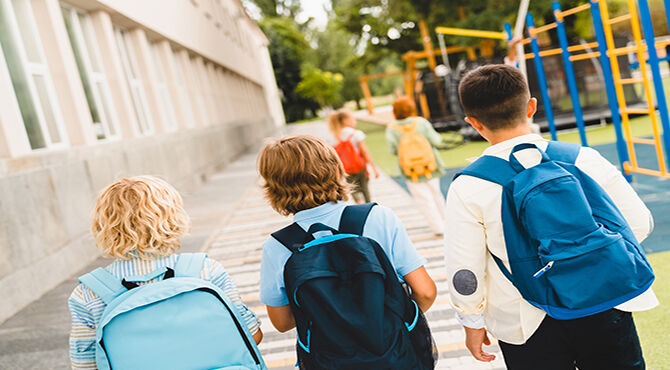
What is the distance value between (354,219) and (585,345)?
86 cm

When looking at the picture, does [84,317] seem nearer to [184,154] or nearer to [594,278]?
[594,278]

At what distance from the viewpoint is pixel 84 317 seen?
1.95 m

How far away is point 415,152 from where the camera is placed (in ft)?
19.7

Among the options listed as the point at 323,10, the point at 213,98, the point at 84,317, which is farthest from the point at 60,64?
the point at 323,10

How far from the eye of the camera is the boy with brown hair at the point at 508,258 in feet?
6.09

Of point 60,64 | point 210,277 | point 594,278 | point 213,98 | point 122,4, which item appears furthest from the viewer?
point 213,98

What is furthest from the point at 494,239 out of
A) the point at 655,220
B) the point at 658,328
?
the point at 655,220

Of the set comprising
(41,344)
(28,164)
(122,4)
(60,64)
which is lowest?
(41,344)

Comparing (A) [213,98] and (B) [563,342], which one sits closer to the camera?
(B) [563,342]

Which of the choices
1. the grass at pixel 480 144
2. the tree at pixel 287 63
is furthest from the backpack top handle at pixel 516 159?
the tree at pixel 287 63

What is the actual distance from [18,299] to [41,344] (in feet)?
3.94

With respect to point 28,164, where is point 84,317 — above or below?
below

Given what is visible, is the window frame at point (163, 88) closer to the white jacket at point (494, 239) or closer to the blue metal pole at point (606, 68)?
the blue metal pole at point (606, 68)

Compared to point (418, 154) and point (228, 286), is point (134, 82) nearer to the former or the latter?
point (418, 154)
